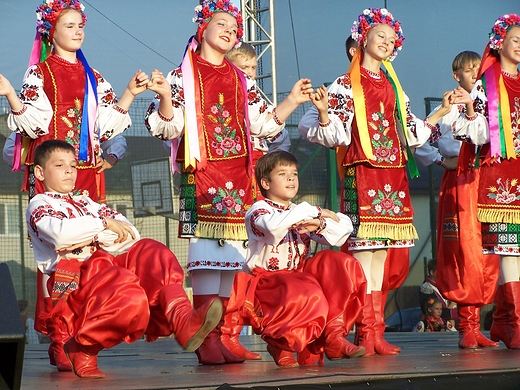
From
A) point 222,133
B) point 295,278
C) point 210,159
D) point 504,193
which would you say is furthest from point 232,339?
point 504,193

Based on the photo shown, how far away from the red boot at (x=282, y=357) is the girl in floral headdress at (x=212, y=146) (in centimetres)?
39

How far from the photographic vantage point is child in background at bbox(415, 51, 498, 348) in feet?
17.1

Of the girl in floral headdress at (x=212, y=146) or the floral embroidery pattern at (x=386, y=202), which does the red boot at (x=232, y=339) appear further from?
the floral embroidery pattern at (x=386, y=202)

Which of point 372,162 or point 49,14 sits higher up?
point 49,14

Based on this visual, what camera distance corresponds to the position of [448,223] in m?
5.40

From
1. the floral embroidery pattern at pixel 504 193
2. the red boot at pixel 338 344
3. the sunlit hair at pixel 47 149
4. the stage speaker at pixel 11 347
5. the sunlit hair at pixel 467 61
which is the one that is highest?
the sunlit hair at pixel 467 61

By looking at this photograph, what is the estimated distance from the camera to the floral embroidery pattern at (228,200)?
4.45 m

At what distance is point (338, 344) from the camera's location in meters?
3.82

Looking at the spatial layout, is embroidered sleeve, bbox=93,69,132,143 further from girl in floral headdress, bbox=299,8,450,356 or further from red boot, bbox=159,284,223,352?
red boot, bbox=159,284,223,352

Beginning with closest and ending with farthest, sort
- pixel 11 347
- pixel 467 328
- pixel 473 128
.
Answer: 1. pixel 11 347
2. pixel 473 128
3. pixel 467 328

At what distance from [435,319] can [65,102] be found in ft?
12.1

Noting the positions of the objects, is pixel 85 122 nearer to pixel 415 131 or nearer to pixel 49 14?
pixel 49 14

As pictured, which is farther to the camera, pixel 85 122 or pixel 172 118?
pixel 85 122

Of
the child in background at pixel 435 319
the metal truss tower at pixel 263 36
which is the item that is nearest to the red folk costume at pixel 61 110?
the metal truss tower at pixel 263 36
